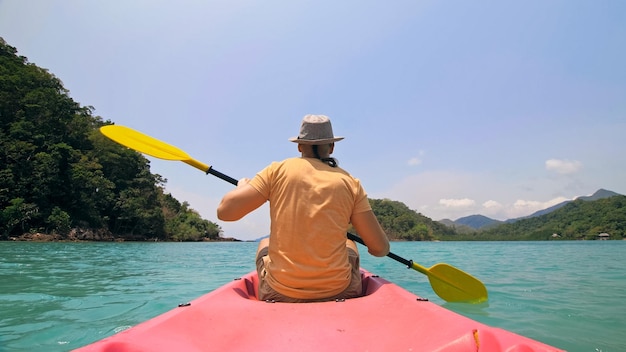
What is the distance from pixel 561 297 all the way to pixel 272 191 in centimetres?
491

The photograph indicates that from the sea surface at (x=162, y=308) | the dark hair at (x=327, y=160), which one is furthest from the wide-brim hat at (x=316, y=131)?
the sea surface at (x=162, y=308)

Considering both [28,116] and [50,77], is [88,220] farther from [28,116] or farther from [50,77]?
Result: [50,77]

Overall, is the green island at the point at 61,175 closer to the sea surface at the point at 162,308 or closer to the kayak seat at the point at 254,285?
the sea surface at the point at 162,308

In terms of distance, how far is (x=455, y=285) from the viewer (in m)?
4.05

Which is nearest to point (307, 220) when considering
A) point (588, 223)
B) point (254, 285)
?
point (254, 285)

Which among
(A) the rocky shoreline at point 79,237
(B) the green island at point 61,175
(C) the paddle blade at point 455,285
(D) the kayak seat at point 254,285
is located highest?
(B) the green island at point 61,175

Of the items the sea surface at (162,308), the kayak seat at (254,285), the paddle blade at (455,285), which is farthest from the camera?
the paddle blade at (455,285)

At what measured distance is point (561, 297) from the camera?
17.1ft

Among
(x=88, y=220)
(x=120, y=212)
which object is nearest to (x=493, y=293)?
(x=88, y=220)

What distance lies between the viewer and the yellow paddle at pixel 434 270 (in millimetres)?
3807

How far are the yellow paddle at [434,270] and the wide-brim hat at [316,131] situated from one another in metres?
1.66

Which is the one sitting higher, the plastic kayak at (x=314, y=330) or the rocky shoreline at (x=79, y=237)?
the plastic kayak at (x=314, y=330)

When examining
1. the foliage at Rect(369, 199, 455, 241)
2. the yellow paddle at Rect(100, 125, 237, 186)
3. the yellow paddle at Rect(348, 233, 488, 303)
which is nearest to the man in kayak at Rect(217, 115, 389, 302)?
the yellow paddle at Rect(100, 125, 237, 186)

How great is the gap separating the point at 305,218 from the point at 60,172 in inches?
1642
